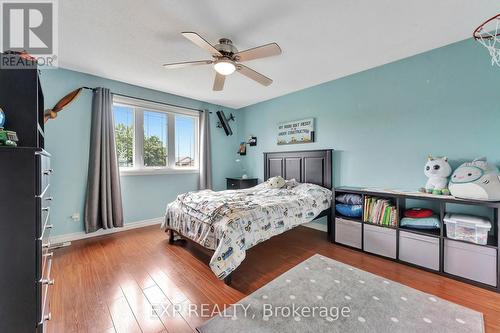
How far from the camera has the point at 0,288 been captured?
96 cm

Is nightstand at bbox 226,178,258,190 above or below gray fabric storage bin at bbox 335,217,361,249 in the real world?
above

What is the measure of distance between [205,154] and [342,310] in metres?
3.69

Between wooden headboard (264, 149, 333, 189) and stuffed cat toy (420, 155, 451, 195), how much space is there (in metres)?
1.30

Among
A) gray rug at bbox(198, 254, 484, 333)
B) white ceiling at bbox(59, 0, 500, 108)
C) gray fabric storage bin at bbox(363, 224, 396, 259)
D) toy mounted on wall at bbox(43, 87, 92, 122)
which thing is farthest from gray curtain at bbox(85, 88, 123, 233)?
gray fabric storage bin at bbox(363, 224, 396, 259)

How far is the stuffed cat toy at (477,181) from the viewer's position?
6.49ft

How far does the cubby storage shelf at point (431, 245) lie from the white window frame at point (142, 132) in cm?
333

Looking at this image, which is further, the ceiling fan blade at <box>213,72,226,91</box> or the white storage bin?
the ceiling fan blade at <box>213,72,226,91</box>

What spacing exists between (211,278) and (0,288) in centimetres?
155

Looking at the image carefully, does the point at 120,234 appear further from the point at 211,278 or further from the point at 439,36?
the point at 439,36

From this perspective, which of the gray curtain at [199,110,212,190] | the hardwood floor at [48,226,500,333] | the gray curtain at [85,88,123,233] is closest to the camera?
the hardwood floor at [48,226,500,333]

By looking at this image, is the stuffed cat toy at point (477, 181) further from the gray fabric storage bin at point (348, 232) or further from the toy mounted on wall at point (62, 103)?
the toy mounted on wall at point (62, 103)

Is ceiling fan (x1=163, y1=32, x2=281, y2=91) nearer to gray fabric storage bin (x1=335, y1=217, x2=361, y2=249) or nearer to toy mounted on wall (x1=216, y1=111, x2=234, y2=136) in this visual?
gray fabric storage bin (x1=335, y1=217, x2=361, y2=249)

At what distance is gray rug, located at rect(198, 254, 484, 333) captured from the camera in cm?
150

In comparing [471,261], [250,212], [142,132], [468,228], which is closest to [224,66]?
[250,212]
